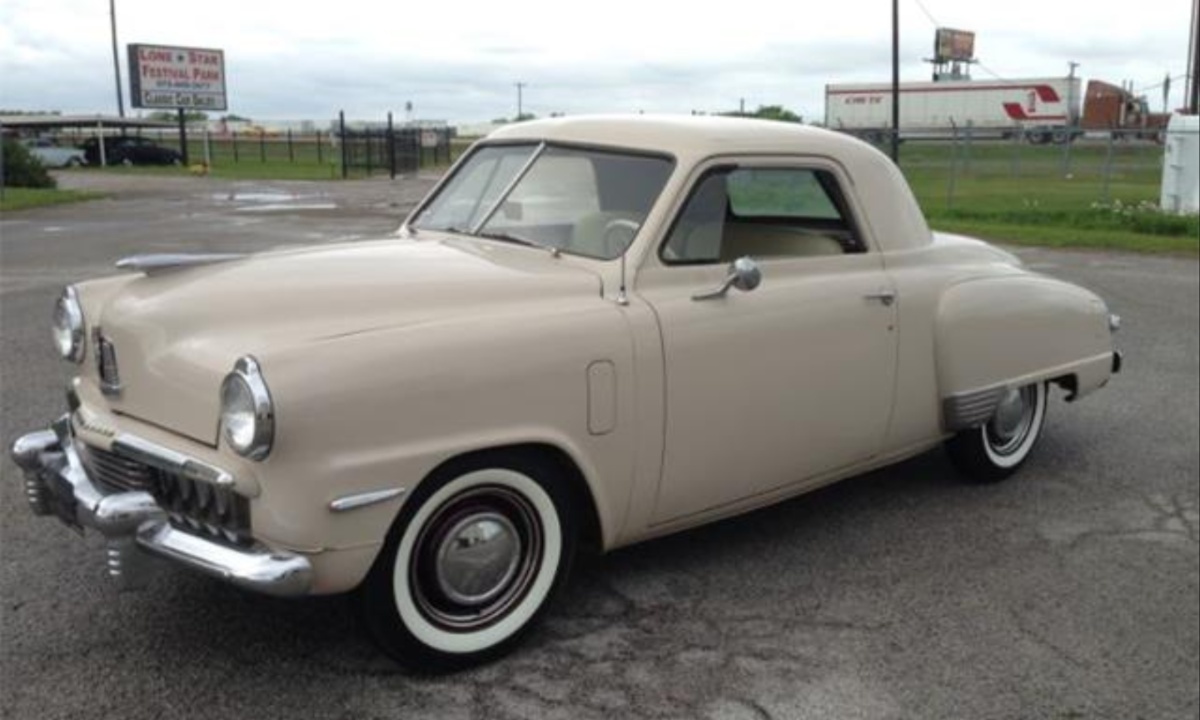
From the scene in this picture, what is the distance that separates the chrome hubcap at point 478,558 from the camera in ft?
10.8

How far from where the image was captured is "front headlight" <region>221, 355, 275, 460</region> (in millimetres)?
2859

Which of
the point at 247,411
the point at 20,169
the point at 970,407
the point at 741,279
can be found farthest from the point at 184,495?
the point at 20,169

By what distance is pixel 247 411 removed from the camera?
2.90 m

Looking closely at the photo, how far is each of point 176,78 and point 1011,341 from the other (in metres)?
Result: 44.9

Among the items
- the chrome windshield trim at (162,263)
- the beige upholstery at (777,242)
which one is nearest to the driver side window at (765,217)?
the beige upholstery at (777,242)

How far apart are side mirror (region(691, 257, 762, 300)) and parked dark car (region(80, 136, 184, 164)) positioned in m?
44.4

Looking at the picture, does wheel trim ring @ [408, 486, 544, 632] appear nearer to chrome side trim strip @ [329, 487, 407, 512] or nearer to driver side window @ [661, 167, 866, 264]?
Answer: chrome side trim strip @ [329, 487, 407, 512]

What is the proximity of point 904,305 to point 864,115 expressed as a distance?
61.8 m

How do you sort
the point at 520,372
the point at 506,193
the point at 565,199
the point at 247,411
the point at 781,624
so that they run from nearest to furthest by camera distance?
the point at 247,411 → the point at 520,372 → the point at 781,624 → the point at 565,199 → the point at 506,193

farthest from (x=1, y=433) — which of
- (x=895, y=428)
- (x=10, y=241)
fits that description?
(x=10, y=241)

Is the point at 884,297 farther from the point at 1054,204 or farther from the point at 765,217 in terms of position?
the point at 1054,204

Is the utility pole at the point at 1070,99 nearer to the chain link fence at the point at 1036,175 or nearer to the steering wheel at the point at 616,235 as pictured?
the chain link fence at the point at 1036,175

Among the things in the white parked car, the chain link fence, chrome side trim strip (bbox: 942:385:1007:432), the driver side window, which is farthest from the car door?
the white parked car

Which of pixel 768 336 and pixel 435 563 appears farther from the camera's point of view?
pixel 768 336
